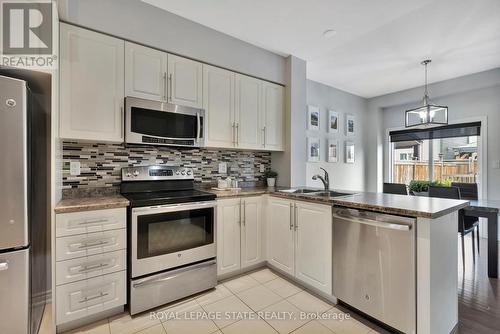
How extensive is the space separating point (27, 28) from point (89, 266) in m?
1.64

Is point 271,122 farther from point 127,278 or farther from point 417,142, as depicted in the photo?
point 417,142

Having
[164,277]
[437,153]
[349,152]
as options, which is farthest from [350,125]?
[164,277]

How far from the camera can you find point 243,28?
249 centimetres

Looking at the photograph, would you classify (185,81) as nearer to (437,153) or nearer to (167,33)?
(167,33)

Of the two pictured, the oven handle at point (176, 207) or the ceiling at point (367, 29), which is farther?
the ceiling at point (367, 29)

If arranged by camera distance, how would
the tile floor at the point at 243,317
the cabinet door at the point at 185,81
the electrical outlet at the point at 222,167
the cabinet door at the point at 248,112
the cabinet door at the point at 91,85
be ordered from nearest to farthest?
the tile floor at the point at 243,317 → the cabinet door at the point at 91,85 → the cabinet door at the point at 185,81 → the cabinet door at the point at 248,112 → the electrical outlet at the point at 222,167

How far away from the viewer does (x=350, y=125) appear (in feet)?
15.6

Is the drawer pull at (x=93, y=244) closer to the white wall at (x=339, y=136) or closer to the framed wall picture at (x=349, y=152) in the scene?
the white wall at (x=339, y=136)

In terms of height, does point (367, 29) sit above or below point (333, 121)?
above

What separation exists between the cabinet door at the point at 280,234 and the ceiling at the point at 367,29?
6.00ft

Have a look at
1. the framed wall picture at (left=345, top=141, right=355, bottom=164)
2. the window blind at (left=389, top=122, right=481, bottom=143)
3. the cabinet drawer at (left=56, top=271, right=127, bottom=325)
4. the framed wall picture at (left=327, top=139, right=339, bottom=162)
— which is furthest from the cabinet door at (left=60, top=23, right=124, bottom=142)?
the window blind at (left=389, top=122, right=481, bottom=143)

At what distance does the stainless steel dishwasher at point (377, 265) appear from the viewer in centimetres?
147

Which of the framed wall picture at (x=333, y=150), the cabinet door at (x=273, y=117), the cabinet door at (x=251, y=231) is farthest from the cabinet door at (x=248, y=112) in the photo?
the framed wall picture at (x=333, y=150)

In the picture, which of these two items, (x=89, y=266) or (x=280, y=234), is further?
(x=280, y=234)
